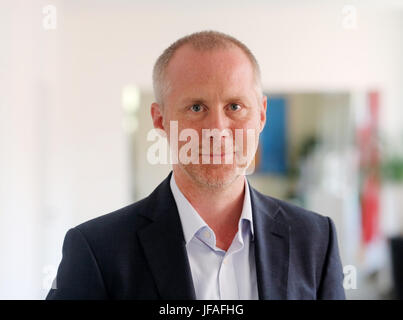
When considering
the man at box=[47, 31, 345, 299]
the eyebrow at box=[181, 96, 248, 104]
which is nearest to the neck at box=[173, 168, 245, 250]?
the man at box=[47, 31, 345, 299]

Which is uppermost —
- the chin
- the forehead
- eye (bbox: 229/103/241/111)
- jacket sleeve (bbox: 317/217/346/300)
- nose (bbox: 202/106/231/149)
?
the forehead

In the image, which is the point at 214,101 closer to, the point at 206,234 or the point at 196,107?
the point at 196,107

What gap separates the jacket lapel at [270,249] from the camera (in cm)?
58

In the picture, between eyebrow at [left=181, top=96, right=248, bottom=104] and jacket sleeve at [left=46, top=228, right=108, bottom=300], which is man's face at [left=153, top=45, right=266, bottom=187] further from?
jacket sleeve at [left=46, top=228, right=108, bottom=300]

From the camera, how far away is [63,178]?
2.30 m

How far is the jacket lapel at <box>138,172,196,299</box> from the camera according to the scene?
1.87ft

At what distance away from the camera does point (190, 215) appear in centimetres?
Result: 61

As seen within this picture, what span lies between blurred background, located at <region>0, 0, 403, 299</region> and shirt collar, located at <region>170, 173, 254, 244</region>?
0.06m

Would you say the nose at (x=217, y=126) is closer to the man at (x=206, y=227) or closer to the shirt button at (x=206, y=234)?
the man at (x=206, y=227)

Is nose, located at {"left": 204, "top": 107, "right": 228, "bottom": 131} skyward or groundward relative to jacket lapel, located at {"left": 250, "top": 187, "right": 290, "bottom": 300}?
skyward

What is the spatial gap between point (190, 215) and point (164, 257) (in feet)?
0.23

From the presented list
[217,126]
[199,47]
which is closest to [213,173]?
[217,126]

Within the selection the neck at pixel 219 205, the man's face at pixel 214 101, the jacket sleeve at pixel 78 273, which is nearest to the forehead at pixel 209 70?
the man's face at pixel 214 101

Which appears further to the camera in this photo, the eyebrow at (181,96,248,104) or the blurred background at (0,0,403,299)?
the blurred background at (0,0,403,299)
